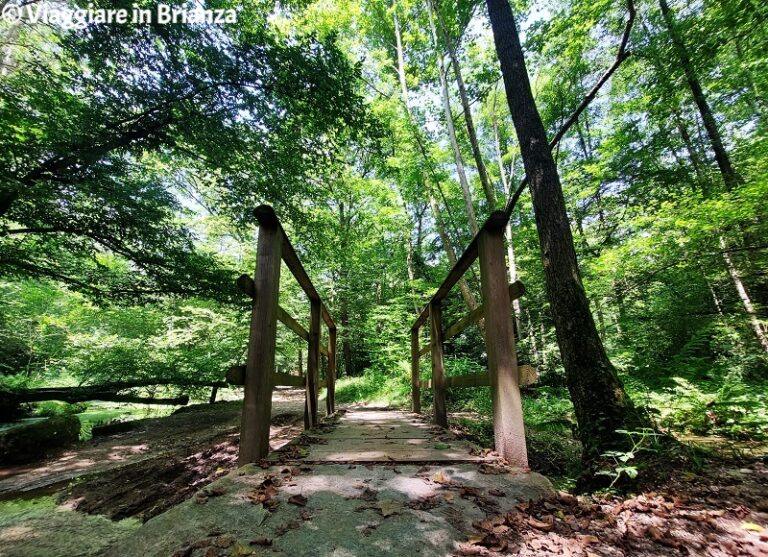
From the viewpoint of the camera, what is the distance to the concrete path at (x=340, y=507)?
1194mm

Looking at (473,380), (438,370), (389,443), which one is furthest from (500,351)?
(438,370)

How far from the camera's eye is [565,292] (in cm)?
306

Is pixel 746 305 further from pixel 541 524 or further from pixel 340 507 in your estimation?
pixel 340 507

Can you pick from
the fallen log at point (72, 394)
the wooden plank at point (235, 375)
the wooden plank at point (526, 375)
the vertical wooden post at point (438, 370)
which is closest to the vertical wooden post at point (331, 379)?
the vertical wooden post at point (438, 370)

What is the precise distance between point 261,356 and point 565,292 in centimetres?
258

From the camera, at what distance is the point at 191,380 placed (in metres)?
8.71

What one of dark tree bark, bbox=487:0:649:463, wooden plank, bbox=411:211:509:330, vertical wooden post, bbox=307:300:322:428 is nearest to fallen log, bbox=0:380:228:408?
vertical wooden post, bbox=307:300:322:428

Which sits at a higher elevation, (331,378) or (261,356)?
(261,356)

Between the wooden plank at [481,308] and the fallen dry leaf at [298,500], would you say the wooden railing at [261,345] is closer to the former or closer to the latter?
the fallen dry leaf at [298,500]

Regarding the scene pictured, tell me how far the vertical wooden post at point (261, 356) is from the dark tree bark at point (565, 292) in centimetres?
219

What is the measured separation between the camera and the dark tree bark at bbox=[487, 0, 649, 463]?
2.51 metres

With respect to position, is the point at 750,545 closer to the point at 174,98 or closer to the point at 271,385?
the point at 271,385

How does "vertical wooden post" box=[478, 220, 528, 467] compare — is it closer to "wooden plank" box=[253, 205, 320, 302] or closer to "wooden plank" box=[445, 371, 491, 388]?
"wooden plank" box=[445, 371, 491, 388]

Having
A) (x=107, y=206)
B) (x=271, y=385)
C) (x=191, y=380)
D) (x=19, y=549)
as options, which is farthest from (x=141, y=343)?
(x=271, y=385)
